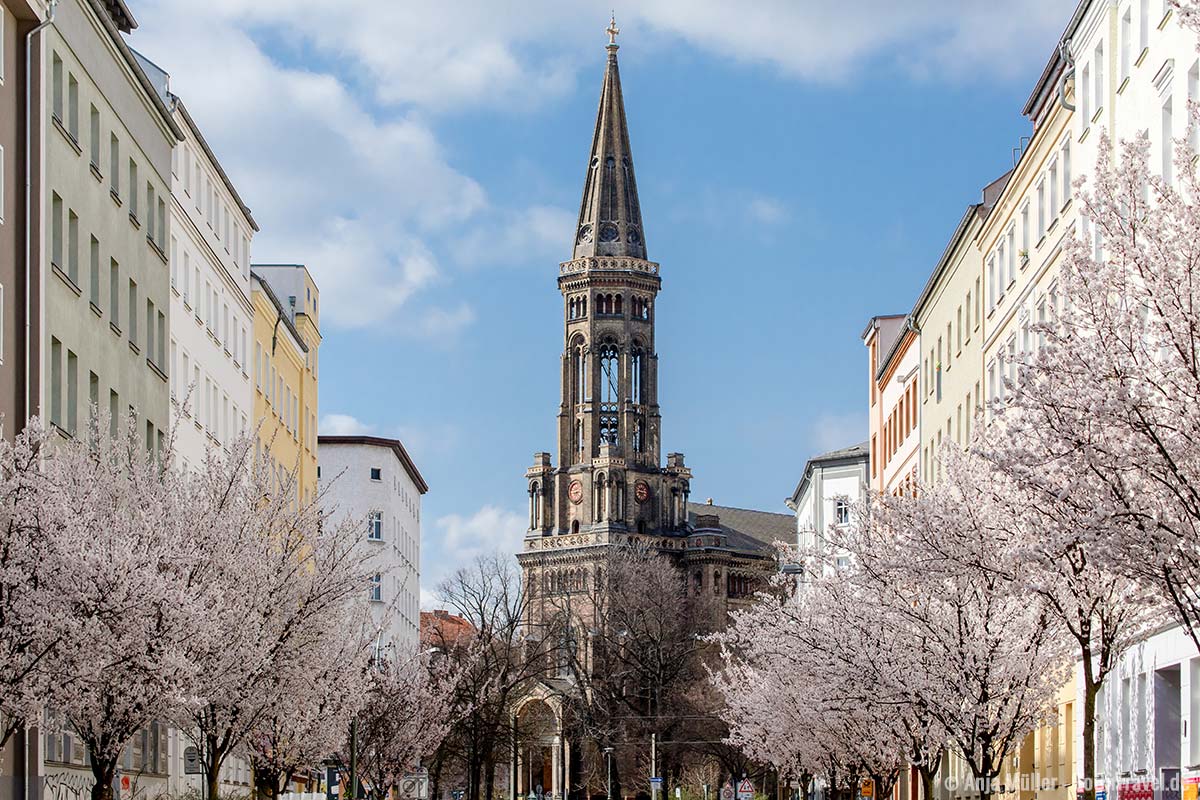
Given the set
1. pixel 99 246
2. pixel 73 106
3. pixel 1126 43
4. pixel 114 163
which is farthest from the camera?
pixel 114 163

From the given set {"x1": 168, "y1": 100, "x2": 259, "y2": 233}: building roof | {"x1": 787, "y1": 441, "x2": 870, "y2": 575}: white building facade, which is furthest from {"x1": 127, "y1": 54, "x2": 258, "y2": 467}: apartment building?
{"x1": 787, "y1": 441, "x2": 870, "y2": 575}: white building facade

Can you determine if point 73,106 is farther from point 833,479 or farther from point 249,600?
point 833,479

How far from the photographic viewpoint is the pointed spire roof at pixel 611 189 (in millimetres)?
181500

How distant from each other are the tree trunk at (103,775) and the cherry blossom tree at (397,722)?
3124 centimetres

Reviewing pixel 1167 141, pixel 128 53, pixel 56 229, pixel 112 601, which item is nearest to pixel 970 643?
pixel 1167 141

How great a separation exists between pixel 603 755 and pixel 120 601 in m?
94.0

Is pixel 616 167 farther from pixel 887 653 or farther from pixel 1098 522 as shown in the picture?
pixel 1098 522

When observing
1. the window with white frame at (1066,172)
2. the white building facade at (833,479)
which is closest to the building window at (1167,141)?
the window with white frame at (1066,172)

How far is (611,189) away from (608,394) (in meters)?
18.0

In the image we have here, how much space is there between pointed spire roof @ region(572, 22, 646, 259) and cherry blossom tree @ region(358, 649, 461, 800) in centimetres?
11300

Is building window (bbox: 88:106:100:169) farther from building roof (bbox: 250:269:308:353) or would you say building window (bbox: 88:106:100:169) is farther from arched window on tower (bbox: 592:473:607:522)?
arched window on tower (bbox: 592:473:607:522)

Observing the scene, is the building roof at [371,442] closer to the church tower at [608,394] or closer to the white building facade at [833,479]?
the white building facade at [833,479]

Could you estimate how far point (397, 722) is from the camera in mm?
67625

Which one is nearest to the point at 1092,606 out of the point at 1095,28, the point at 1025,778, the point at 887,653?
the point at 887,653
